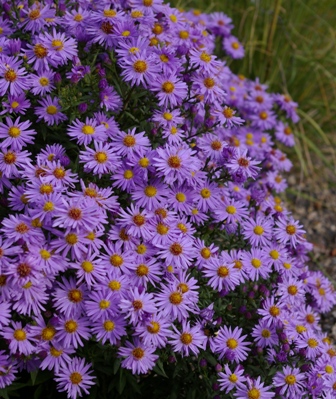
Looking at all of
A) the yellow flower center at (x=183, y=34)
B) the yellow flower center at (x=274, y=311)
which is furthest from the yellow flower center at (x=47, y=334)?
the yellow flower center at (x=183, y=34)

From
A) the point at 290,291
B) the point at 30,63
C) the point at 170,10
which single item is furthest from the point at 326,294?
the point at 30,63

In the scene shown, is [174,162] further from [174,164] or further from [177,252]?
[177,252]

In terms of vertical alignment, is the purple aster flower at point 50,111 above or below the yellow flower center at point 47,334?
above

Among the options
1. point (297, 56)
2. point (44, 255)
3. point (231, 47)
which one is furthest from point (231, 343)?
point (297, 56)

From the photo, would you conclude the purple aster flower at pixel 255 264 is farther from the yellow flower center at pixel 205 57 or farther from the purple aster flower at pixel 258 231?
the yellow flower center at pixel 205 57

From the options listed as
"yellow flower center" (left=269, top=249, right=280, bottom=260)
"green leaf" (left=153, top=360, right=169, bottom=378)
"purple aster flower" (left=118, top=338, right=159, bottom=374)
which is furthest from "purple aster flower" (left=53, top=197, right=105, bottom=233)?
"yellow flower center" (left=269, top=249, right=280, bottom=260)

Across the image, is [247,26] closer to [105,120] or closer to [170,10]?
[170,10]
